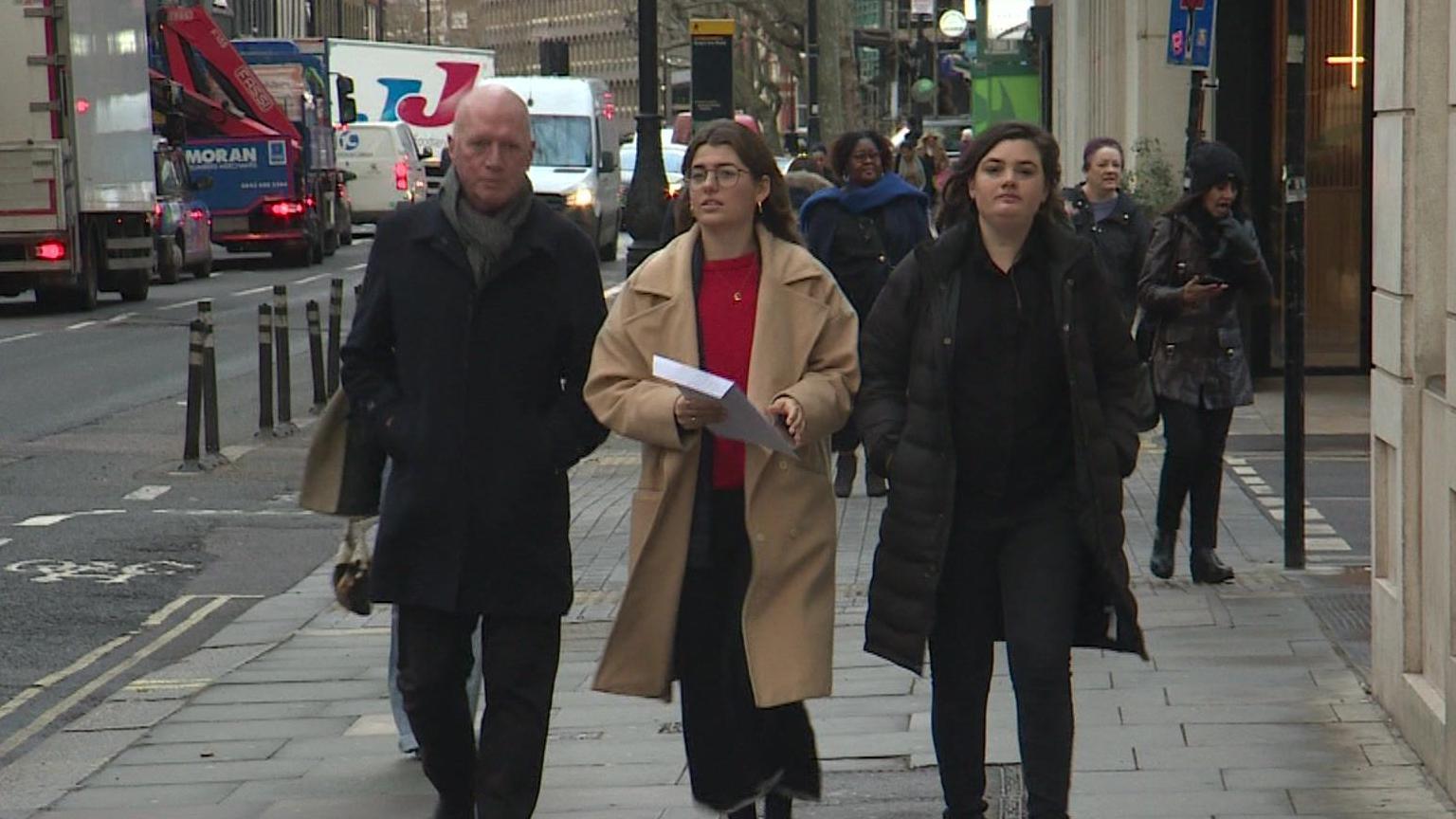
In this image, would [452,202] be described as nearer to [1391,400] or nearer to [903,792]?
[903,792]

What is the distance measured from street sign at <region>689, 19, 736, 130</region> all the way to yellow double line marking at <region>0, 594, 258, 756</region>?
47.5ft

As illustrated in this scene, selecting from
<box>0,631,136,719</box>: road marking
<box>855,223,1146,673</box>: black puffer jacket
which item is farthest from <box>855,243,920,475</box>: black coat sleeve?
<box>0,631,136,719</box>: road marking

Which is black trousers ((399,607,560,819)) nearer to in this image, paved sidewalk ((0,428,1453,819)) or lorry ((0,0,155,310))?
paved sidewalk ((0,428,1453,819))

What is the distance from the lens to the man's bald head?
602 cm

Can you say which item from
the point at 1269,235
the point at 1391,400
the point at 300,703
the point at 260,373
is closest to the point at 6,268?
the point at 260,373

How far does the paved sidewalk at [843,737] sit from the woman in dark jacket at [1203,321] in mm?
527

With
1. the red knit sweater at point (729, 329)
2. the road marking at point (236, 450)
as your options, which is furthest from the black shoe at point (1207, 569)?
the road marking at point (236, 450)

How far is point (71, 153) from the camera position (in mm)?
29781

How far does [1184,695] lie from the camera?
8.18 m

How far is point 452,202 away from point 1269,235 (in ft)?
48.3

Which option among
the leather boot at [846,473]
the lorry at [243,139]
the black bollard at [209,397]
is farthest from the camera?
the lorry at [243,139]

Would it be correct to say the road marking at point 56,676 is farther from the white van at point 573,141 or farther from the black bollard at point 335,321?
the white van at point 573,141

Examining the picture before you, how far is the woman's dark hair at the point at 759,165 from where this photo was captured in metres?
6.18

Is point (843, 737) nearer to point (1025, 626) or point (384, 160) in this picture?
point (1025, 626)
